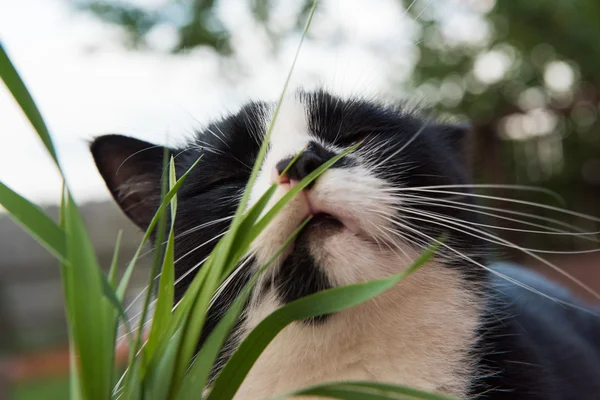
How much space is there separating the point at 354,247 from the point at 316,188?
0.20 feet

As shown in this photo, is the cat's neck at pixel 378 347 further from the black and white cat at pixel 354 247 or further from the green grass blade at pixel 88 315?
the green grass blade at pixel 88 315

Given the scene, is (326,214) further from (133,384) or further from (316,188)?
(133,384)

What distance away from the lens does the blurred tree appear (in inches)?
80.4

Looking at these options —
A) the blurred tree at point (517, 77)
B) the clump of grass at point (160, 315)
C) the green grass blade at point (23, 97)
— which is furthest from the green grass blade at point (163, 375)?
the blurred tree at point (517, 77)

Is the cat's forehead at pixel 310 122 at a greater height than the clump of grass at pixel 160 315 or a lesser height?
greater

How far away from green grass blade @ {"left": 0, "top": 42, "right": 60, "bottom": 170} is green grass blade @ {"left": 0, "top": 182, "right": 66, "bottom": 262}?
3 centimetres

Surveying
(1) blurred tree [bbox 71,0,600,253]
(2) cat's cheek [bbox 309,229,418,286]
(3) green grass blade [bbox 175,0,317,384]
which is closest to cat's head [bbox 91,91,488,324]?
(2) cat's cheek [bbox 309,229,418,286]

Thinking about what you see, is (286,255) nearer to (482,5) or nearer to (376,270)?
(376,270)

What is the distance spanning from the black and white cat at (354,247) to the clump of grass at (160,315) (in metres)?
0.11

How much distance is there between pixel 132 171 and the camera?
684 millimetres

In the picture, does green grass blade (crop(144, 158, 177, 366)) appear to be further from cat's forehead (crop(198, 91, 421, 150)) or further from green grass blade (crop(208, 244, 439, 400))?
cat's forehead (crop(198, 91, 421, 150))

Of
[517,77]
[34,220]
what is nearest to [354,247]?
[34,220]

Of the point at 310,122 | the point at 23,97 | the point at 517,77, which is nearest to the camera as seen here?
the point at 23,97

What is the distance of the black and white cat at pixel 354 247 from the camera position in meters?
0.48
